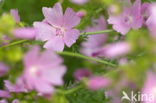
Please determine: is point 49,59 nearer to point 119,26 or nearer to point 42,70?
point 42,70

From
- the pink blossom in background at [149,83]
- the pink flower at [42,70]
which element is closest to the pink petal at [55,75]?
the pink flower at [42,70]

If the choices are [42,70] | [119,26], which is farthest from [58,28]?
[42,70]

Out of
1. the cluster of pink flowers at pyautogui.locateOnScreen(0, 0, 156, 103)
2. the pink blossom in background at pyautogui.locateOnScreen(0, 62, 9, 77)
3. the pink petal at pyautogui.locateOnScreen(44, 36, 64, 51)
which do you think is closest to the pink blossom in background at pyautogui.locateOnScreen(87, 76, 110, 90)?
the cluster of pink flowers at pyautogui.locateOnScreen(0, 0, 156, 103)

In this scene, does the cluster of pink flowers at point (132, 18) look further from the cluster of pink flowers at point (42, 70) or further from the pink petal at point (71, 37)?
the cluster of pink flowers at point (42, 70)

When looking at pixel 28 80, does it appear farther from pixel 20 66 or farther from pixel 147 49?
pixel 147 49

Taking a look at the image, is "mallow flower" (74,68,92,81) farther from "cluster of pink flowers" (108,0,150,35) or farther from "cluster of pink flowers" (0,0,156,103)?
"cluster of pink flowers" (108,0,150,35)
